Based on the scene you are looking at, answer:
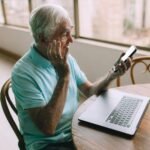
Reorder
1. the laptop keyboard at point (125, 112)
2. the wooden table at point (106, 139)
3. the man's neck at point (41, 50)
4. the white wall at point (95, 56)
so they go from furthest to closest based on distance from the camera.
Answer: the white wall at point (95, 56) → the man's neck at point (41, 50) → the laptop keyboard at point (125, 112) → the wooden table at point (106, 139)

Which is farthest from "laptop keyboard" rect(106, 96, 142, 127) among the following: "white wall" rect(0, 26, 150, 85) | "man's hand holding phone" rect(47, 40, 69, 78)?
"white wall" rect(0, 26, 150, 85)

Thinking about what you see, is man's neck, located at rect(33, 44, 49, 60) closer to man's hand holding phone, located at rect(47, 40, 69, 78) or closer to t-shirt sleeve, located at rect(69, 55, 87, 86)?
man's hand holding phone, located at rect(47, 40, 69, 78)

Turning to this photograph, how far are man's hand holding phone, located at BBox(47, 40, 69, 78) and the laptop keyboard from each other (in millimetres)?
271

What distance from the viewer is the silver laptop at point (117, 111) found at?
1.04 m

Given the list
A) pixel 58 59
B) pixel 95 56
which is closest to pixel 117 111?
pixel 58 59

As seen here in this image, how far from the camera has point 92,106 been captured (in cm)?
121

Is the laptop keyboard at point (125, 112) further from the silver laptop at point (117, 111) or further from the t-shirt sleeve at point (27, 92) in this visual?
the t-shirt sleeve at point (27, 92)

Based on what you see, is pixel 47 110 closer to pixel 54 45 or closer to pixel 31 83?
pixel 31 83

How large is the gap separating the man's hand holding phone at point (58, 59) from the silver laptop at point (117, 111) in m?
0.20

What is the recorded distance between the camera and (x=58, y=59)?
3.75 ft

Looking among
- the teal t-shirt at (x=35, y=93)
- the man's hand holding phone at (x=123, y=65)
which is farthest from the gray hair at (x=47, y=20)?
the man's hand holding phone at (x=123, y=65)

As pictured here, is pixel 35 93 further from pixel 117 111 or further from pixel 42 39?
pixel 117 111

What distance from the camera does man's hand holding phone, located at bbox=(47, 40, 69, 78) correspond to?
3.76ft

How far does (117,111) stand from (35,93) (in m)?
A: 0.36
